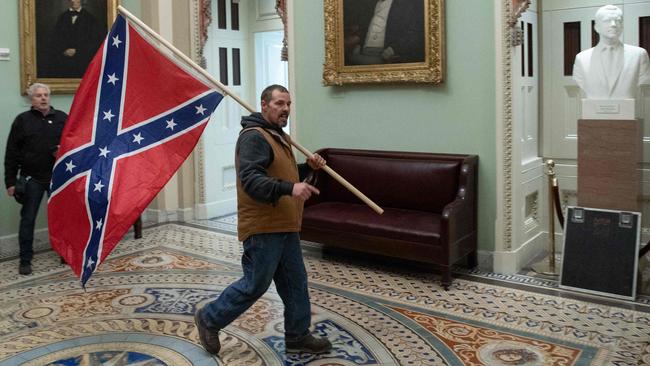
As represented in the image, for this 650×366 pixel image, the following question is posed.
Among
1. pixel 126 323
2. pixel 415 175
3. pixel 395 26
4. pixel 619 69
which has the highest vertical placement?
pixel 395 26

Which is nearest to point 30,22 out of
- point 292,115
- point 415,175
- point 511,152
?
point 292,115

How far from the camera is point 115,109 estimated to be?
3678 millimetres

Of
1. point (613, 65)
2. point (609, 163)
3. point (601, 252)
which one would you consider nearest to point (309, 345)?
point (601, 252)

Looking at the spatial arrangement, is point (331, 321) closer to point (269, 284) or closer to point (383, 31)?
point (269, 284)

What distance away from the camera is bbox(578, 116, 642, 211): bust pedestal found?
4888 millimetres

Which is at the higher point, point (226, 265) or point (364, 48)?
point (364, 48)

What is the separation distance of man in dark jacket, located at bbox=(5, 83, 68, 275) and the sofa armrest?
3.60 meters

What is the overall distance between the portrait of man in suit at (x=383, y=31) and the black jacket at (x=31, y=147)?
2.90m

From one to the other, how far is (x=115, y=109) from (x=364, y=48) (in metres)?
3.11

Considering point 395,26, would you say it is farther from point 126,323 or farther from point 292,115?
point 126,323

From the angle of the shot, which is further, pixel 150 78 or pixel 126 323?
pixel 126 323

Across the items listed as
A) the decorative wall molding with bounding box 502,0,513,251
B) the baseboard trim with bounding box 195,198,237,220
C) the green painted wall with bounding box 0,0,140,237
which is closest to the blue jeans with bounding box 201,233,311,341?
the decorative wall molding with bounding box 502,0,513,251

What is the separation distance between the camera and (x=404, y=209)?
590cm

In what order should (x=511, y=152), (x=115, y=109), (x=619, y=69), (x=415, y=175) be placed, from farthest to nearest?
1. (x=415, y=175)
2. (x=511, y=152)
3. (x=619, y=69)
4. (x=115, y=109)
